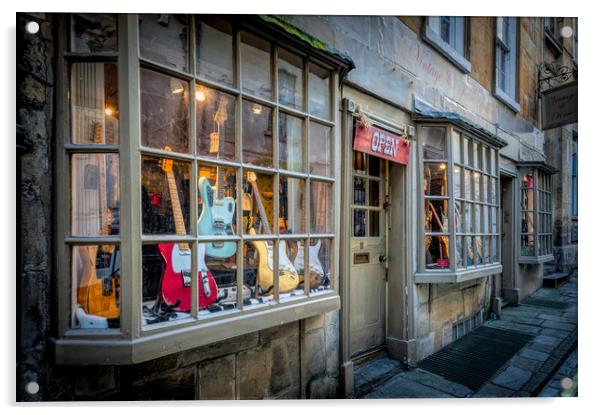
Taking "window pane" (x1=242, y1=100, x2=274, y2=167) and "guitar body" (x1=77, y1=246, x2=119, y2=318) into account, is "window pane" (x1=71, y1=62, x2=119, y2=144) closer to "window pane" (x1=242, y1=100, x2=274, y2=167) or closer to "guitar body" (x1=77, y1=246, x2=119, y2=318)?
"guitar body" (x1=77, y1=246, x2=119, y2=318)

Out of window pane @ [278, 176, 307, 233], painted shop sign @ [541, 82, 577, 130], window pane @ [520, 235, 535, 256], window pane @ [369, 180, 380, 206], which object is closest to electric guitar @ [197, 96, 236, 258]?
window pane @ [278, 176, 307, 233]

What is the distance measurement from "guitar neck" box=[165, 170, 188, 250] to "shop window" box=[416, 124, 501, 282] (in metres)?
2.63

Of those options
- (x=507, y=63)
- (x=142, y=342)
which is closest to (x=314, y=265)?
(x=142, y=342)

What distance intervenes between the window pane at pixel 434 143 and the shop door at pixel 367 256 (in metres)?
0.49

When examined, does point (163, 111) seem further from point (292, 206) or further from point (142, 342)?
point (142, 342)

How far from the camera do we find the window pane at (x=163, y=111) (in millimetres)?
1712

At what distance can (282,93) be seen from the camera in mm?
2271

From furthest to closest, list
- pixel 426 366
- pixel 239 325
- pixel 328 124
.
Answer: pixel 426 366 → pixel 328 124 → pixel 239 325

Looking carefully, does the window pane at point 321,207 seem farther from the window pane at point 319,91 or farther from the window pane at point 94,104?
the window pane at point 94,104

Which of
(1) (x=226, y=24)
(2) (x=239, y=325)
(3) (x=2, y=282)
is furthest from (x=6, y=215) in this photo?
(1) (x=226, y=24)

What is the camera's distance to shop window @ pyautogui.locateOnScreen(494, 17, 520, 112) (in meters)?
5.09

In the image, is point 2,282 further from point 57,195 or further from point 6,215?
point 57,195

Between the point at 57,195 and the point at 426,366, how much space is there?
347 centimetres
